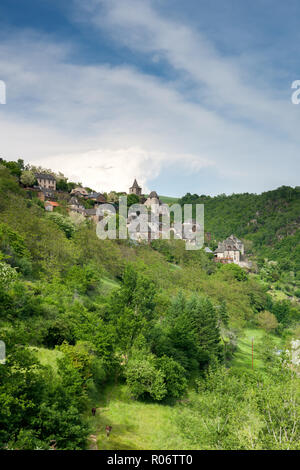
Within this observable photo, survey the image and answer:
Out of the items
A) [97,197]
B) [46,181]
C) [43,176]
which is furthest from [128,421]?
[46,181]

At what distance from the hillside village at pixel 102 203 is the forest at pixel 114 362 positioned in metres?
18.7

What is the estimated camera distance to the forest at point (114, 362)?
16.7 meters

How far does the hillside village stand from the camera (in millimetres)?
84500

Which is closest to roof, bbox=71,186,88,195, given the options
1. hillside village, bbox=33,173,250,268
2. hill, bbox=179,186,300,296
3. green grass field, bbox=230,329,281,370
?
hillside village, bbox=33,173,250,268

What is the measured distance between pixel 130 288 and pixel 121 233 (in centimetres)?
4029

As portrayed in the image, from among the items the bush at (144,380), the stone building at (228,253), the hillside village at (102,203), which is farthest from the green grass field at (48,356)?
the stone building at (228,253)

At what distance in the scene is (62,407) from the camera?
58.5 ft

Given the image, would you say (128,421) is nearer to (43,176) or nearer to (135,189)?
(43,176)

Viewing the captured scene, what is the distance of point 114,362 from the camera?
94.8 feet

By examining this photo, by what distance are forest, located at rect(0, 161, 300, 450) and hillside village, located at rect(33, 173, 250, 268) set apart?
18651 mm

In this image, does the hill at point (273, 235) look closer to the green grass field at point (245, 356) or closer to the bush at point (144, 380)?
the green grass field at point (245, 356)

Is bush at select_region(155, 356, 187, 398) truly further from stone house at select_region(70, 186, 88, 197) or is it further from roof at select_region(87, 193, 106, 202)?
stone house at select_region(70, 186, 88, 197)
